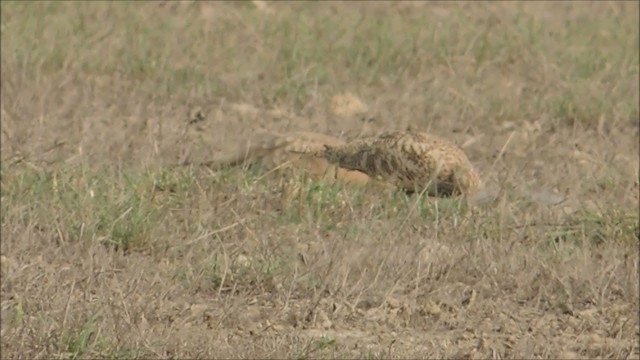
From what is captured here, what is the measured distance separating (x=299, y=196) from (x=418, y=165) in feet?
1.34

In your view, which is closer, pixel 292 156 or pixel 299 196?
pixel 299 196

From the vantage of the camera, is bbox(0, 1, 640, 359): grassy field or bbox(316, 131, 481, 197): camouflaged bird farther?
bbox(316, 131, 481, 197): camouflaged bird

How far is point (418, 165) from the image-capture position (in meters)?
4.18

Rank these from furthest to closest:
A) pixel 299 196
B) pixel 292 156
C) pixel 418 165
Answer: pixel 292 156, pixel 418 165, pixel 299 196

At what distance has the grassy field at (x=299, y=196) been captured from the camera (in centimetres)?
327

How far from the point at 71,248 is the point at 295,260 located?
1.82 ft

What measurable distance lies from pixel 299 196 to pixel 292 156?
0.35m

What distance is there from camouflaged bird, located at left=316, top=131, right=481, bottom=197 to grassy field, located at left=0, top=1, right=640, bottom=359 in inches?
3.8

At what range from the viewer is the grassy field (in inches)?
129

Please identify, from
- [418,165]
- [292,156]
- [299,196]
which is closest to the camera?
[299,196]

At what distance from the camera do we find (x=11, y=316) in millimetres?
3123

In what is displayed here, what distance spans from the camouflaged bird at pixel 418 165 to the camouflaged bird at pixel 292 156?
2.3 inches

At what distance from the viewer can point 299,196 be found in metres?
3.98

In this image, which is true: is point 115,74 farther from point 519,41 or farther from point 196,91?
point 519,41
